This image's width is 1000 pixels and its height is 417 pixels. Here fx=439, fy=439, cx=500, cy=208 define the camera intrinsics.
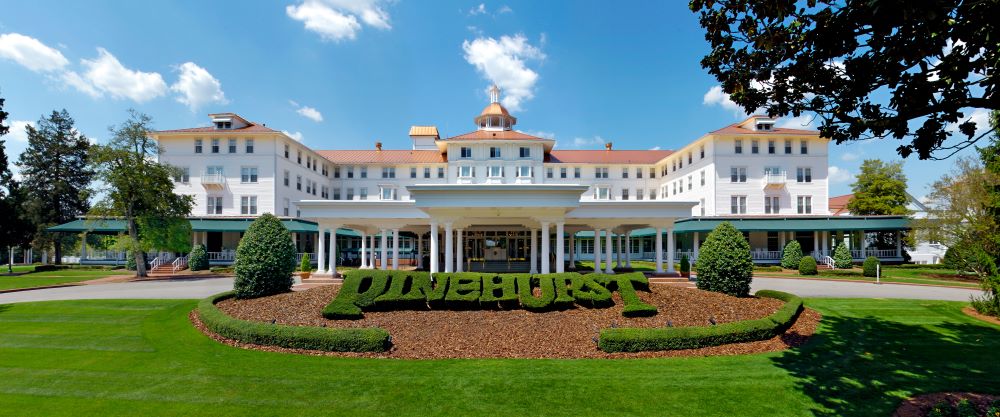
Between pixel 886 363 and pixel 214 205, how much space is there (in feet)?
150

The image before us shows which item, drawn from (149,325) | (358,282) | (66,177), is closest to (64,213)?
(66,177)

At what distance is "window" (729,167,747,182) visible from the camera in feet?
137

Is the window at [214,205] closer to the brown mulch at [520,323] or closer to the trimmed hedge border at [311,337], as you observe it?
the brown mulch at [520,323]

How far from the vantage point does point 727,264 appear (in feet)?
52.2

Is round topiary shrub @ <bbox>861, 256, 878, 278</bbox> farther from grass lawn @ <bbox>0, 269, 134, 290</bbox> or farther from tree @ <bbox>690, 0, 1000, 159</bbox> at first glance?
grass lawn @ <bbox>0, 269, 134, 290</bbox>

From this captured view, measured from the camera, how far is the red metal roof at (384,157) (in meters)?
51.0

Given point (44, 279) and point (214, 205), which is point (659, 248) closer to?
point (214, 205)

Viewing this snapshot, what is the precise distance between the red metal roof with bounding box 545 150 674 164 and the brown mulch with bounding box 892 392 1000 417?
44996 millimetres

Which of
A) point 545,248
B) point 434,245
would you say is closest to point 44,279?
point 434,245

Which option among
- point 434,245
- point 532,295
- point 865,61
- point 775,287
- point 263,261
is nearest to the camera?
point 865,61

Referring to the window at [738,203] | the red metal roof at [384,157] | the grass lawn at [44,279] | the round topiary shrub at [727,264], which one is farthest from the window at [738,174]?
the grass lawn at [44,279]

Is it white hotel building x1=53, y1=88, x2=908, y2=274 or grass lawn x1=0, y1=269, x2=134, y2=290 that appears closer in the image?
grass lawn x1=0, y1=269, x2=134, y2=290

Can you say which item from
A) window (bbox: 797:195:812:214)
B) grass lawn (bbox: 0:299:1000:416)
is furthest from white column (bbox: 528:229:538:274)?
window (bbox: 797:195:812:214)

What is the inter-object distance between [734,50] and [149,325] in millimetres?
16424
